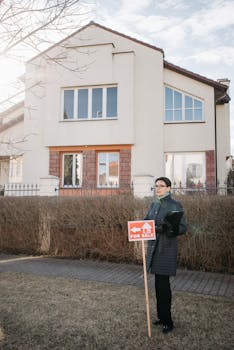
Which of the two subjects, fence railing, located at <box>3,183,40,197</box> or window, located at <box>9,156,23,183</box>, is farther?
window, located at <box>9,156,23,183</box>

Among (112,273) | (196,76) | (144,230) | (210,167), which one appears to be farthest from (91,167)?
(144,230)

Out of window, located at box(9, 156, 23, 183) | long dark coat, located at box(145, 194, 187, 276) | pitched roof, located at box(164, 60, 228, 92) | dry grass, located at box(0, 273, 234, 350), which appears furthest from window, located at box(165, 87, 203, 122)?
long dark coat, located at box(145, 194, 187, 276)

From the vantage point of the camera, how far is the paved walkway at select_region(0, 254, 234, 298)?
20.6 feet

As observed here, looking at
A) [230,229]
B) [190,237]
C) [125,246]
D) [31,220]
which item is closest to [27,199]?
[31,220]

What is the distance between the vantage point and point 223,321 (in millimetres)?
4523

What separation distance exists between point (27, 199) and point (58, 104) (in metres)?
8.12

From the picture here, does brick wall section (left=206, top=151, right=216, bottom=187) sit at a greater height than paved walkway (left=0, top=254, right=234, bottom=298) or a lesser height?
greater

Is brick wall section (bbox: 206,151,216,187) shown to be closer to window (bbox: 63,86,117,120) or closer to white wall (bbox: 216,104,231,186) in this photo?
white wall (bbox: 216,104,231,186)

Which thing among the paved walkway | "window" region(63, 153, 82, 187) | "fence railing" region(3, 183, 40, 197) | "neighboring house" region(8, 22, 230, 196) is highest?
"neighboring house" region(8, 22, 230, 196)

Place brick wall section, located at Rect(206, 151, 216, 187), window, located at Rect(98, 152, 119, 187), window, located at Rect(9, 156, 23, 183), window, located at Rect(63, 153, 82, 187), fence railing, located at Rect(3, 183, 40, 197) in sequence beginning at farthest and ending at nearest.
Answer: window, located at Rect(9, 156, 23, 183) → window, located at Rect(63, 153, 82, 187) → window, located at Rect(98, 152, 119, 187) → brick wall section, located at Rect(206, 151, 216, 187) → fence railing, located at Rect(3, 183, 40, 197)

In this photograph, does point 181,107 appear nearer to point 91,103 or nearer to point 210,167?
point 210,167

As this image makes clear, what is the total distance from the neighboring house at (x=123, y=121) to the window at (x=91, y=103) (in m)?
0.05

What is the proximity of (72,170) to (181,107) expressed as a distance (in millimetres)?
6490

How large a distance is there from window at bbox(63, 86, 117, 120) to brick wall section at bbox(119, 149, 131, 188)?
1996 millimetres
